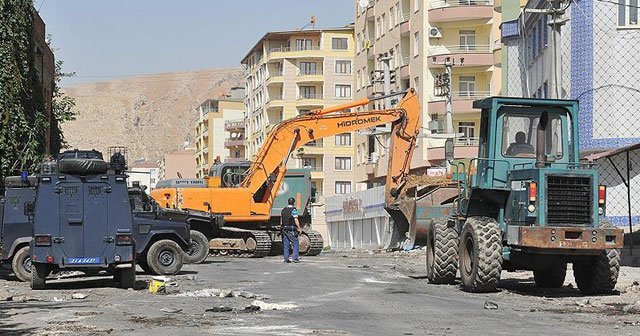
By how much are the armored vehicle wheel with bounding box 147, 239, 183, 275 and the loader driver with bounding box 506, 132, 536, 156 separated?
862 cm

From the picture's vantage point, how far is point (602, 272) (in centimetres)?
1997

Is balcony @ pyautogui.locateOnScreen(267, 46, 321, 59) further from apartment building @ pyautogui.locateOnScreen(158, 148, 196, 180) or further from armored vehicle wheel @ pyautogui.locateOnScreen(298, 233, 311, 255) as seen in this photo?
armored vehicle wheel @ pyautogui.locateOnScreen(298, 233, 311, 255)

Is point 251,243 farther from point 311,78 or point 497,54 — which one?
point 311,78

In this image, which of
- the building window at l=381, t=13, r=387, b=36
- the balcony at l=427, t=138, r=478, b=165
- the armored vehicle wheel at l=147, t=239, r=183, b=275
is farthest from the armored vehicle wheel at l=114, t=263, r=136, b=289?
the building window at l=381, t=13, r=387, b=36

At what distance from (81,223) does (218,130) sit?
132 metres

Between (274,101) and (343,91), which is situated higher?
(343,91)

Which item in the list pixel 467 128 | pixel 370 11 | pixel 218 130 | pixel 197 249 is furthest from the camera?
pixel 218 130

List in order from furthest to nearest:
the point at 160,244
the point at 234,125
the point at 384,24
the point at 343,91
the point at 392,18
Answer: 1. the point at 234,125
2. the point at 343,91
3. the point at 384,24
4. the point at 392,18
5. the point at 160,244

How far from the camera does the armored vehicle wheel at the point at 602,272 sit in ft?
65.3

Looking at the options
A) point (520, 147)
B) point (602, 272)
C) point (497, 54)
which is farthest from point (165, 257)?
point (497, 54)

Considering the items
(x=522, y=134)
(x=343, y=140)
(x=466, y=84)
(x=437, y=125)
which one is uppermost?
(x=466, y=84)

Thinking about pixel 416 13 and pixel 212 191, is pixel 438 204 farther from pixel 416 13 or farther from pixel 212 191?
pixel 416 13

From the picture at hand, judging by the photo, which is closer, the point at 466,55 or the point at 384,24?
the point at 466,55

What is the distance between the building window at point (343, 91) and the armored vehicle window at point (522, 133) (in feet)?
298
